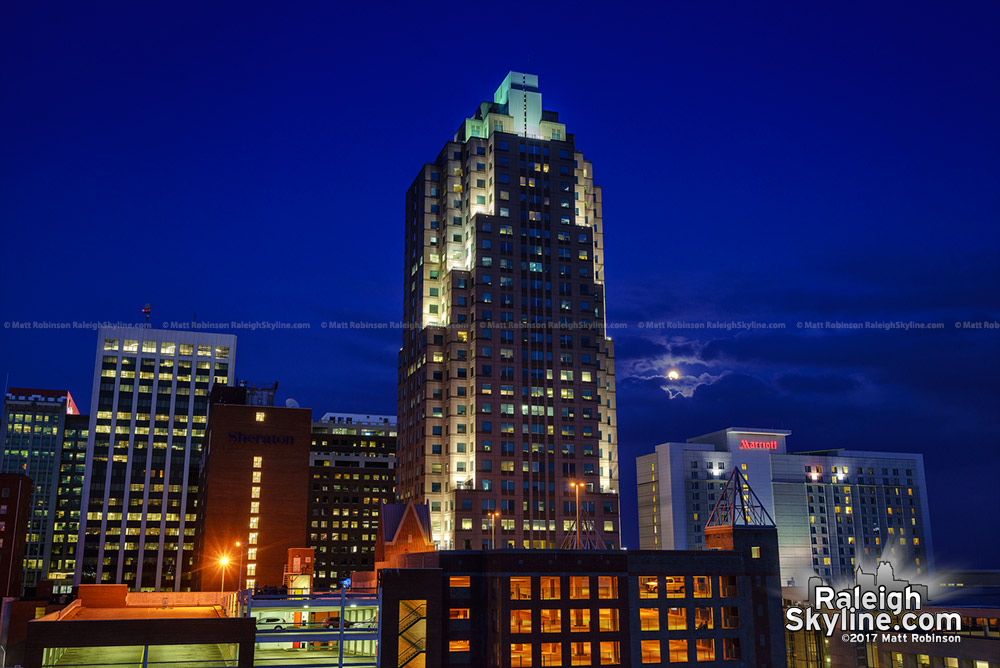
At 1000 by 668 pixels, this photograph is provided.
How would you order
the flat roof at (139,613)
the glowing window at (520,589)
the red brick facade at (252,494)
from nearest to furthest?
the flat roof at (139,613)
the glowing window at (520,589)
the red brick facade at (252,494)

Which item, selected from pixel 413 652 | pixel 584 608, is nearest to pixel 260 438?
pixel 413 652

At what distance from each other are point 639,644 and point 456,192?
107229 mm

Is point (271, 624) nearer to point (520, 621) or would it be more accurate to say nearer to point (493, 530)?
point (520, 621)

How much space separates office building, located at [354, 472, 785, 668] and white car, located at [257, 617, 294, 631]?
1144 cm

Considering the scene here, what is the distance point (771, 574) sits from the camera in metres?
111

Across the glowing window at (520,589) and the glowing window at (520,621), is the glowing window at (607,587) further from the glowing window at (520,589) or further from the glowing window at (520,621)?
the glowing window at (520,621)

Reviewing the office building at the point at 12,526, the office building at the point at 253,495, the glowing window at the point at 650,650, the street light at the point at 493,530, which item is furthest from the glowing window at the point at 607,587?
the office building at the point at 12,526

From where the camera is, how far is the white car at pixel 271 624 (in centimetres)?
9595

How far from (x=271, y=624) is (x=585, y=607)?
36952 mm

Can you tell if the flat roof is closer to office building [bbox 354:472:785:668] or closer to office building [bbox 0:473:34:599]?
office building [bbox 354:472:785:668]

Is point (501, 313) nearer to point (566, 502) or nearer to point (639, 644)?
point (566, 502)

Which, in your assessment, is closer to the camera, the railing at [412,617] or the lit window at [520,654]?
the railing at [412,617]

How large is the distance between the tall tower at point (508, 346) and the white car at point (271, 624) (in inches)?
2000

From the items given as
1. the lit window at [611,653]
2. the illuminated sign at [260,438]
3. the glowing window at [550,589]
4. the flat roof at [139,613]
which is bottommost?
the lit window at [611,653]
